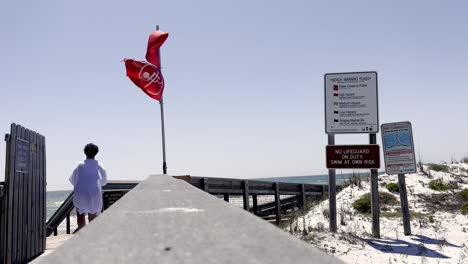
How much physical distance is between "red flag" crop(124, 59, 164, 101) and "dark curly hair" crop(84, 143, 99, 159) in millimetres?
5452

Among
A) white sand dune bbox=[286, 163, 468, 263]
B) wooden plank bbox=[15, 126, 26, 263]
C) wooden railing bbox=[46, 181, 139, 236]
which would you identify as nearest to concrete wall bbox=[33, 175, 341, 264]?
white sand dune bbox=[286, 163, 468, 263]

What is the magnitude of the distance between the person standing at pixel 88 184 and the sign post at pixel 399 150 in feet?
21.1

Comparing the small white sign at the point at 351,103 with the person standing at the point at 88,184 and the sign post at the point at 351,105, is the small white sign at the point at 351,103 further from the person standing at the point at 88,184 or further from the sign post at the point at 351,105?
the person standing at the point at 88,184

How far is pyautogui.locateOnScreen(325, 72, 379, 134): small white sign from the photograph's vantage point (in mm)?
9555

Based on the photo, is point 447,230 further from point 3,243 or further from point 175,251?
point 175,251

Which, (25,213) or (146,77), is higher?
(146,77)

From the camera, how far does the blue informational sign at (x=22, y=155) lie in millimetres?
7461

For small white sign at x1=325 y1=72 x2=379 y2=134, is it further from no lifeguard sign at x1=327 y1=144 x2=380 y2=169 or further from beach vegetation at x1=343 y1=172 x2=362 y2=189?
beach vegetation at x1=343 y1=172 x2=362 y2=189

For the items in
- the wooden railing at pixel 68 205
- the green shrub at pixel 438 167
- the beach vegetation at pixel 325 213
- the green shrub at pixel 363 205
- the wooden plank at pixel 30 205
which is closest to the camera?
the wooden plank at pixel 30 205

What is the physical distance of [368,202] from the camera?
12.0m

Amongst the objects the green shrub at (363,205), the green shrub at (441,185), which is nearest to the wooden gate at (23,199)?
the green shrub at (363,205)

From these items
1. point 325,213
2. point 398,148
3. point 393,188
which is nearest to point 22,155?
point 325,213

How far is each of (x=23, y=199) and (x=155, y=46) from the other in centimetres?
701

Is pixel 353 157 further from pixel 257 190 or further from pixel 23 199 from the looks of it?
pixel 23 199
